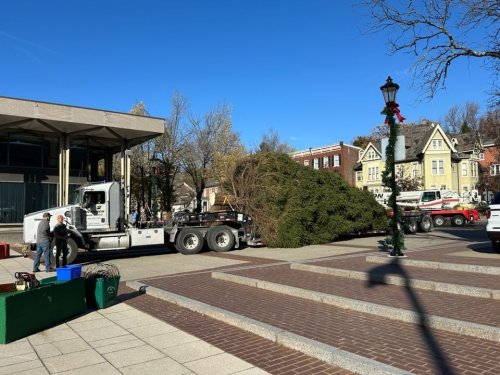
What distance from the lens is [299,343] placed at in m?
→ 5.59

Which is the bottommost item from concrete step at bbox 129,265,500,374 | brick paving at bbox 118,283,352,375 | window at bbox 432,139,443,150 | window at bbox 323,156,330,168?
brick paving at bbox 118,283,352,375

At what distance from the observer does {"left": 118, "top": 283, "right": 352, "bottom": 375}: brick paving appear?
5035 millimetres

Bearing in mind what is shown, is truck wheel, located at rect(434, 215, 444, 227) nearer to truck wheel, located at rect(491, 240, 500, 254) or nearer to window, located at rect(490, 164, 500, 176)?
truck wheel, located at rect(491, 240, 500, 254)

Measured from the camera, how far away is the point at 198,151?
1582 inches

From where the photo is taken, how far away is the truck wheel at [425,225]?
27172 millimetres

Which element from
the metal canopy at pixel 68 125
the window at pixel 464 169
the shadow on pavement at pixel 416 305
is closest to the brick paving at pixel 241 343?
the shadow on pavement at pixel 416 305

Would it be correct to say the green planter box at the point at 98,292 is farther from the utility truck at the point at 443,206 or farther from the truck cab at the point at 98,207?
the utility truck at the point at 443,206

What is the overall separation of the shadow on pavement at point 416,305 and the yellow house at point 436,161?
4624 centimetres

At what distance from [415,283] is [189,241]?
11.5m

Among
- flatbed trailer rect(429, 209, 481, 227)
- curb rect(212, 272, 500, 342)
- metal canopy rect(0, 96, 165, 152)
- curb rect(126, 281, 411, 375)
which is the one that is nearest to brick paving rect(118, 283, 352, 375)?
curb rect(126, 281, 411, 375)

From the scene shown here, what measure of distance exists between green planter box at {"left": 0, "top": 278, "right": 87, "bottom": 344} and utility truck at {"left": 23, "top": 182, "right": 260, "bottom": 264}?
852 centimetres

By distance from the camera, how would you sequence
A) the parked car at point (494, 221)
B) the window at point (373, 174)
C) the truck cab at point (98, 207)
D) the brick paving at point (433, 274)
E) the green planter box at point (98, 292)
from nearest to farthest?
the green planter box at point (98, 292), the brick paving at point (433, 274), the parked car at point (494, 221), the truck cab at point (98, 207), the window at point (373, 174)

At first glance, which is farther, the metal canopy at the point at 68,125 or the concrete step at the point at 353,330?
the metal canopy at the point at 68,125

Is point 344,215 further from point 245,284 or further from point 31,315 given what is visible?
point 31,315
